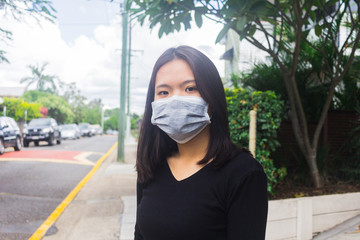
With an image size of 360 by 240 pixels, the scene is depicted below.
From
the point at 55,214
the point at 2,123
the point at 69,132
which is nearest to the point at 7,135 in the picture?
the point at 2,123

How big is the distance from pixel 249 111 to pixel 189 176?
11.7ft

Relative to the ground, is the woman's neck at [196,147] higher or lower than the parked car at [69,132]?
higher

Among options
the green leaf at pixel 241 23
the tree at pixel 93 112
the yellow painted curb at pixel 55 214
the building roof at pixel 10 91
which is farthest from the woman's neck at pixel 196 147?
the tree at pixel 93 112

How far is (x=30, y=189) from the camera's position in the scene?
25.5 ft

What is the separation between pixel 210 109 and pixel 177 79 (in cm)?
22

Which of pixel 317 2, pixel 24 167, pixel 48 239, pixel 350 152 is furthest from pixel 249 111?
pixel 24 167

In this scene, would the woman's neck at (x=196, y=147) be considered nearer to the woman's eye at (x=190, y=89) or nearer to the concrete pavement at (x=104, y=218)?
the woman's eye at (x=190, y=89)

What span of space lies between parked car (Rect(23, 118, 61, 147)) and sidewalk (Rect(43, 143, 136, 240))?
1141cm

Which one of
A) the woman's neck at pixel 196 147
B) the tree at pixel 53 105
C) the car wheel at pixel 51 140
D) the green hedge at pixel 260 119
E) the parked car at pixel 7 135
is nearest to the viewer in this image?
the woman's neck at pixel 196 147

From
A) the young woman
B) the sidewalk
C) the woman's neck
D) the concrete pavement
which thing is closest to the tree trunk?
the concrete pavement

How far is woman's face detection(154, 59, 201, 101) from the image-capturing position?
1740 millimetres

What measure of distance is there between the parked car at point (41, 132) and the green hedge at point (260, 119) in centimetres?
1605

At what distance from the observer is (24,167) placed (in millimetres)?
10555

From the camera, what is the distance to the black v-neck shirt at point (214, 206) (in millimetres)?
1479
